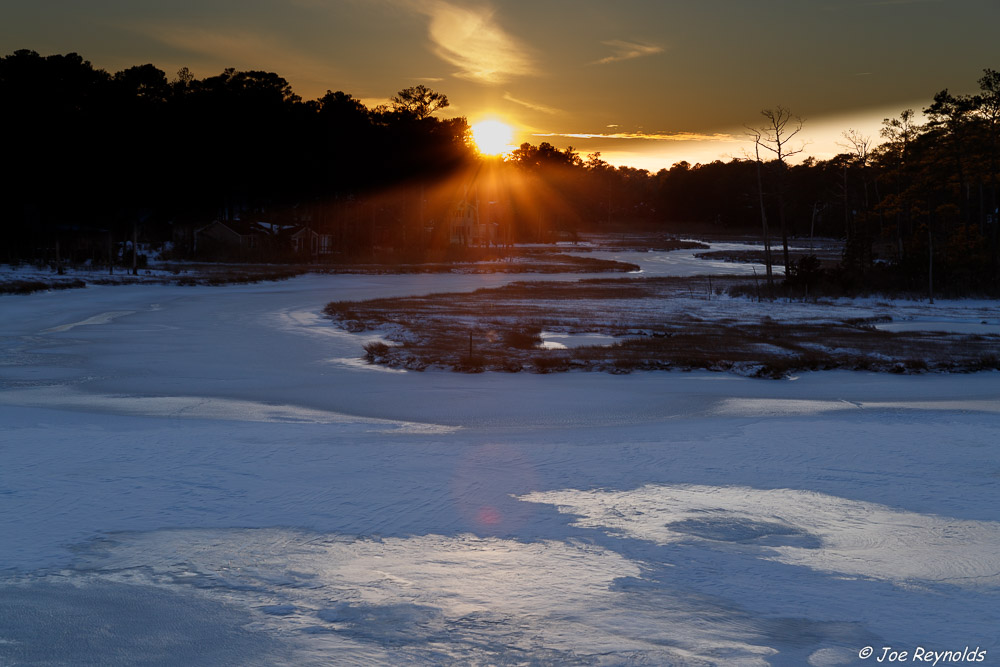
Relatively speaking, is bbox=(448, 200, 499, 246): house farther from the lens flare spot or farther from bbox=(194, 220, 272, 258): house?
the lens flare spot

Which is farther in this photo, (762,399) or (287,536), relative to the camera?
(762,399)

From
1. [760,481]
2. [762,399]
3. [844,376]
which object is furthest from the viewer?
[844,376]

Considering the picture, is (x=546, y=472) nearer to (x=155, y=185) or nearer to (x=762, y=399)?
(x=762, y=399)

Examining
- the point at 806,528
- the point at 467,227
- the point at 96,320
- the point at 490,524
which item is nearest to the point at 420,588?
the point at 490,524

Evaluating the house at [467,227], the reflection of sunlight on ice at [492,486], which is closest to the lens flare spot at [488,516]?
the reflection of sunlight on ice at [492,486]

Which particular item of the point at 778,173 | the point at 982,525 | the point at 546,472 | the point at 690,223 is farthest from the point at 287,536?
the point at 690,223

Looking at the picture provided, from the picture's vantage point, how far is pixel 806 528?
7.98m

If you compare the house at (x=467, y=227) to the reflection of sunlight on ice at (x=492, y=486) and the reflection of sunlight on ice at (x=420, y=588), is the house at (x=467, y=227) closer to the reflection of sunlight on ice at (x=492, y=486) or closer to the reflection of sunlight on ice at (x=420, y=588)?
the reflection of sunlight on ice at (x=492, y=486)

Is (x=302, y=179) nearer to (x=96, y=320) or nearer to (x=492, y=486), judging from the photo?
(x=96, y=320)

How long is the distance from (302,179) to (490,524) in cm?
8226

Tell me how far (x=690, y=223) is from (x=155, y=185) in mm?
135476

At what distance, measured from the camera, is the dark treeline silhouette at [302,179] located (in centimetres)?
4966

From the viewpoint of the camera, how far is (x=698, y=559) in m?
7.12

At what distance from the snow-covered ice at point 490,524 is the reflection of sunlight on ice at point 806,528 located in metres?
0.04
